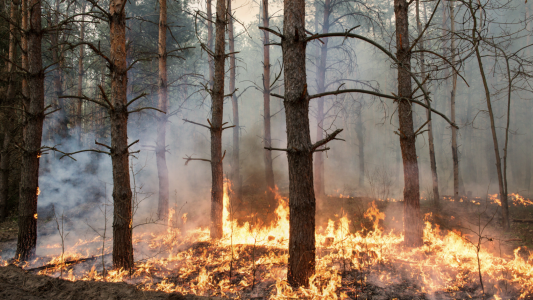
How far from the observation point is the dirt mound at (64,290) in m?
3.76

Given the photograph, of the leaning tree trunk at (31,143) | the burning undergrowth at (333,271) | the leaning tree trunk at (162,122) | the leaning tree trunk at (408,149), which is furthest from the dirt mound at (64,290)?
the leaning tree trunk at (162,122)

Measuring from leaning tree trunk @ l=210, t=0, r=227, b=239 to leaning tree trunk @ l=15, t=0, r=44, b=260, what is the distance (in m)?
4.21

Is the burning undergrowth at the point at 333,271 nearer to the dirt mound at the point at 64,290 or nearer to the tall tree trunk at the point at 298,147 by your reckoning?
the dirt mound at the point at 64,290

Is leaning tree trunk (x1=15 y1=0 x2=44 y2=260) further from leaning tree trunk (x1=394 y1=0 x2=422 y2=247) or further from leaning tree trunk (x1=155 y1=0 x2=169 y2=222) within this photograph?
leaning tree trunk (x1=394 y1=0 x2=422 y2=247)

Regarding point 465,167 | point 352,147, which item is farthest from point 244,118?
point 465,167

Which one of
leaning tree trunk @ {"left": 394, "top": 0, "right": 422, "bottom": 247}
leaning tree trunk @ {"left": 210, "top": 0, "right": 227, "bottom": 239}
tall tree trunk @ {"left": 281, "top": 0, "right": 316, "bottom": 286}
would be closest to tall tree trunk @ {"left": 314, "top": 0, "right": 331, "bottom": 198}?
leaning tree trunk @ {"left": 394, "top": 0, "right": 422, "bottom": 247}

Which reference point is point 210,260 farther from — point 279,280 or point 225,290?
point 279,280

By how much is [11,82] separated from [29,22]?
4.94 metres

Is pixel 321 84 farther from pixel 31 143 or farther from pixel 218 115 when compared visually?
pixel 31 143

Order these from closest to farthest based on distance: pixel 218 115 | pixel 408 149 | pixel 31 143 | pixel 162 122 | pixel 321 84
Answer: pixel 31 143, pixel 408 149, pixel 218 115, pixel 162 122, pixel 321 84

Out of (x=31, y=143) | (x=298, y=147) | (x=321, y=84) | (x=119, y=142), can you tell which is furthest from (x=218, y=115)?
(x=321, y=84)

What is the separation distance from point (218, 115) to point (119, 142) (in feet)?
10.3

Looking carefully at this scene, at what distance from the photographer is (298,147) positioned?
411 cm

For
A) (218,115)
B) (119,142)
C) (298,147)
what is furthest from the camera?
(218,115)
